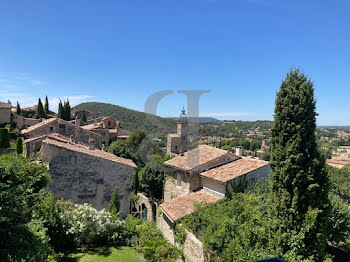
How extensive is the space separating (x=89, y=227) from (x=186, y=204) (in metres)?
5.91

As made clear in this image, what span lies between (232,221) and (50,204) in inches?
355

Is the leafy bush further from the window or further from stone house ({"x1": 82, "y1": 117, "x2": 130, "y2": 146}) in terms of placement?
stone house ({"x1": 82, "y1": 117, "x2": 130, "y2": 146})

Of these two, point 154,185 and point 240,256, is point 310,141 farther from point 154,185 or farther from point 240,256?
point 154,185

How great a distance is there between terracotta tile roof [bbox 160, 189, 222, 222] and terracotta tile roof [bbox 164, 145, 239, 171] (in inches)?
78.5

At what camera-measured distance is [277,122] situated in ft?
33.9

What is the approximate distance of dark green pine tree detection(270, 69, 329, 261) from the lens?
9.30m

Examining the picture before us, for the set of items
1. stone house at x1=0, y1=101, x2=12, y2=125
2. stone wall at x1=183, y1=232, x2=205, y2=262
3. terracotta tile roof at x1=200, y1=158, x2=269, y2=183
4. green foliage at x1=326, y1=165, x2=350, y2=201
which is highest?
stone house at x1=0, y1=101, x2=12, y2=125

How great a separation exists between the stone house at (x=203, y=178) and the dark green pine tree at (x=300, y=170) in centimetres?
472

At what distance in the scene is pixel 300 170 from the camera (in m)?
9.52

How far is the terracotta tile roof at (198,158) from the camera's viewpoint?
1700cm

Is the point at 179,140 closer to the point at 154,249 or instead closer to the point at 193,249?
the point at 154,249

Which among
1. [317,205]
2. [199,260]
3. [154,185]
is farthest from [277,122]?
[154,185]

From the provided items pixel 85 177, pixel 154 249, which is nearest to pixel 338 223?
pixel 154 249

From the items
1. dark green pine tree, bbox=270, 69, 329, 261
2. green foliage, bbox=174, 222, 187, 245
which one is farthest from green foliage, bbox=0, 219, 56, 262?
dark green pine tree, bbox=270, 69, 329, 261
